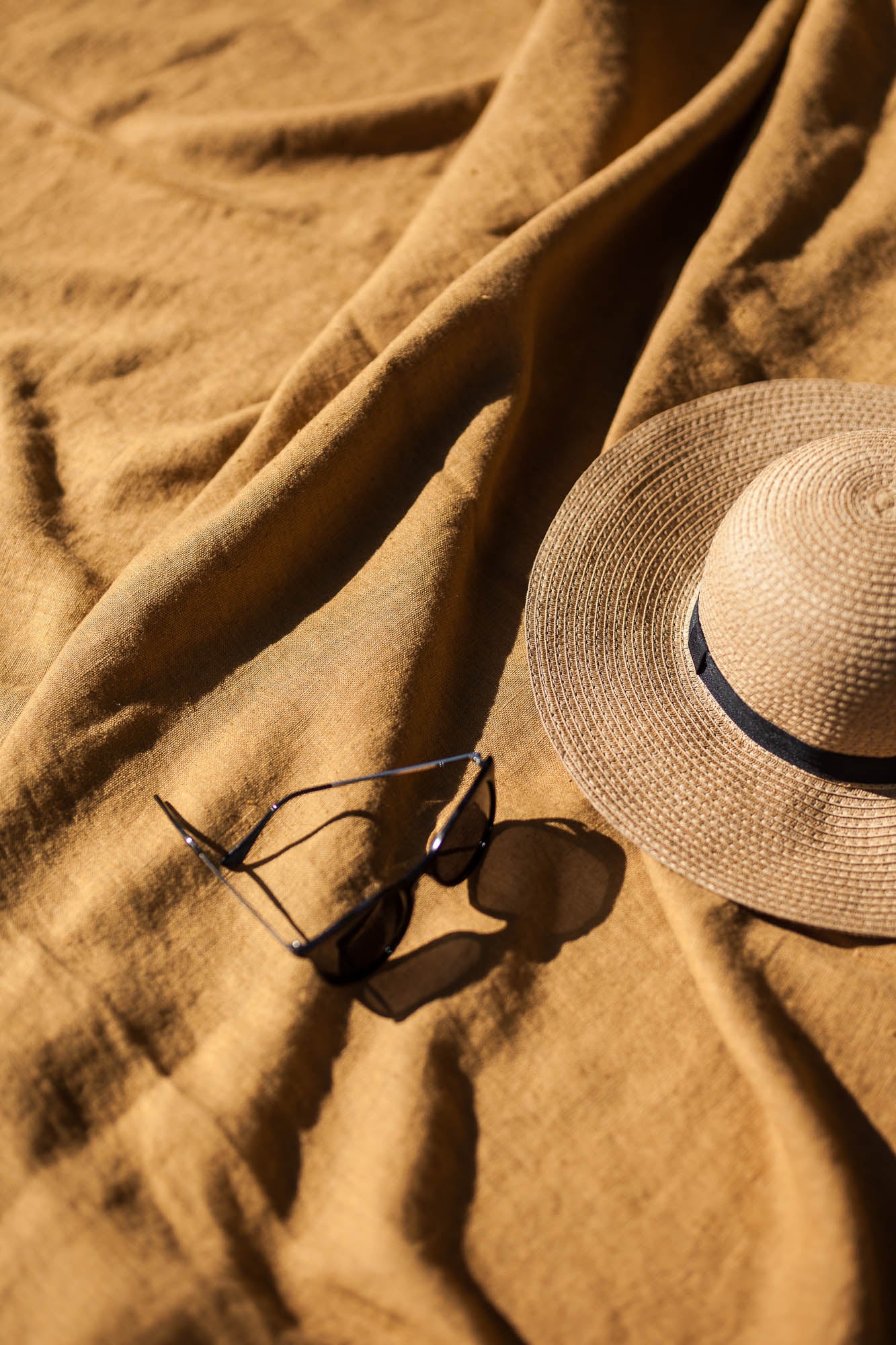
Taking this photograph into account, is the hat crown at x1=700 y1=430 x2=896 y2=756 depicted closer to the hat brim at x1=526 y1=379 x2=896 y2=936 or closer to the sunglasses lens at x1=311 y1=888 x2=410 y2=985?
the hat brim at x1=526 y1=379 x2=896 y2=936

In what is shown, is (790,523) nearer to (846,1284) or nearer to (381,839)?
(381,839)

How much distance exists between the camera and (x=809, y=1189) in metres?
0.91

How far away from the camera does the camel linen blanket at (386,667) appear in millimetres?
908

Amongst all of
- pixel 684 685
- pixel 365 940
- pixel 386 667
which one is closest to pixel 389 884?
pixel 365 940

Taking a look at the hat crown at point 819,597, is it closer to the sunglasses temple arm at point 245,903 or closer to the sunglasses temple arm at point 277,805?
the sunglasses temple arm at point 277,805

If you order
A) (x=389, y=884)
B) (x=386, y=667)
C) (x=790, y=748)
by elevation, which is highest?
(x=386, y=667)

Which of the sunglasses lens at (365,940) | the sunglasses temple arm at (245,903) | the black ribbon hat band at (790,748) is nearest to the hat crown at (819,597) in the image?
the black ribbon hat band at (790,748)

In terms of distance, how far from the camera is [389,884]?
1.07 m

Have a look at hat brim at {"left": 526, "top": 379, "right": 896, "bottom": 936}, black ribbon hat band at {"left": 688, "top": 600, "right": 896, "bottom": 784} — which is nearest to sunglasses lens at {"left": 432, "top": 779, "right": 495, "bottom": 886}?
hat brim at {"left": 526, "top": 379, "right": 896, "bottom": 936}

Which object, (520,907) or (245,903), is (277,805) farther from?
(520,907)

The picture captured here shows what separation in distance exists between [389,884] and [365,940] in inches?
3.1

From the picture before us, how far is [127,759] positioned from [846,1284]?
3.12 ft

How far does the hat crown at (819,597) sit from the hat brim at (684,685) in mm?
92

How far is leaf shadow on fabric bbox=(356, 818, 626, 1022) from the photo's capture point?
40.9 inches
